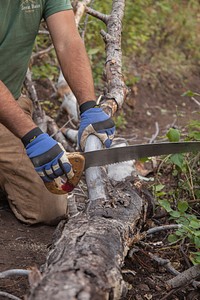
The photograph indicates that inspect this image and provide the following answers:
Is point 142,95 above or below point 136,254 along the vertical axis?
below

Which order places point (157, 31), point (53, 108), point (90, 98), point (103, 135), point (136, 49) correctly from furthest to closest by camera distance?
point (157, 31), point (136, 49), point (53, 108), point (90, 98), point (103, 135)

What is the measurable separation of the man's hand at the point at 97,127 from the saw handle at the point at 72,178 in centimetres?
24

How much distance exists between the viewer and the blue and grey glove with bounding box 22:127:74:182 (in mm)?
2886

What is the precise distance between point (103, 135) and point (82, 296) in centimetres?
131

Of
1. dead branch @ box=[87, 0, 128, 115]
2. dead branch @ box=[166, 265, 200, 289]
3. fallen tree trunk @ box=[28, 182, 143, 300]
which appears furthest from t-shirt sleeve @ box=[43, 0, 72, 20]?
dead branch @ box=[166, 265, 200, 289]

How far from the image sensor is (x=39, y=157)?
2916mm

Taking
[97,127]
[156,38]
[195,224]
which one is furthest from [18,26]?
[156,38]

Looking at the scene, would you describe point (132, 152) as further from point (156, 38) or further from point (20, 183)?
point (156, 38)

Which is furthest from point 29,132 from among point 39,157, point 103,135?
point 103,135

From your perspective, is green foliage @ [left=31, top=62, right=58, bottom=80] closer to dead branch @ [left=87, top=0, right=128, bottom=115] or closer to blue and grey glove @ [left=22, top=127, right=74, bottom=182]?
dead branch @ [left=87, top=0, right=128, bottom=115]

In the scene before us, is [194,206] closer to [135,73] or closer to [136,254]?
[136,254]

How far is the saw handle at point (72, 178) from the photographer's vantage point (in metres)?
2.96

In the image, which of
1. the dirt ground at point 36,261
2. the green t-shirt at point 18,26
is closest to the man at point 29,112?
the green t-shirt at point 18,26

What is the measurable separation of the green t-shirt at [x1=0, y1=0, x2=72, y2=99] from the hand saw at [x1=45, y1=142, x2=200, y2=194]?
1.13 meters
